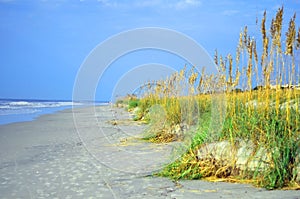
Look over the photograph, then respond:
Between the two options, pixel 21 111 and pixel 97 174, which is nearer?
pixel 97 174

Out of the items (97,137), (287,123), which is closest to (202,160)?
(287,123)

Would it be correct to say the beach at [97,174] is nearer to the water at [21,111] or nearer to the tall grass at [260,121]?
the tall grass at [260,121]

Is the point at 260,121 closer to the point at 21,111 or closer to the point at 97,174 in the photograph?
the point at 97,174

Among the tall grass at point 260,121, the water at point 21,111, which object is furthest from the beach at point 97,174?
the water at point 21,111

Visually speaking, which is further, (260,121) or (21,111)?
(21,111)

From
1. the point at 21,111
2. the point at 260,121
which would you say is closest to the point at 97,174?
the point at 260,121

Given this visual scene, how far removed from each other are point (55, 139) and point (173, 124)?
345cm

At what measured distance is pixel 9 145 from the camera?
9.20 meters

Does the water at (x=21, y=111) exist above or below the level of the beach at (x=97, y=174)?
above

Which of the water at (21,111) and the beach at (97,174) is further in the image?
the water at (21,111)

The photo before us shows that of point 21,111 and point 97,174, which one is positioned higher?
point 21,111

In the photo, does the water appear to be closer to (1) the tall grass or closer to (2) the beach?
(2) the beach

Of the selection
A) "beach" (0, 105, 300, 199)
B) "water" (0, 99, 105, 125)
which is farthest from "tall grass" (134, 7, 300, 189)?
"water" (0, 99, 105, 125)

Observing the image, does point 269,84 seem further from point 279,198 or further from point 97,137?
point 97,137
